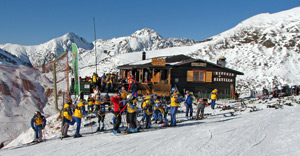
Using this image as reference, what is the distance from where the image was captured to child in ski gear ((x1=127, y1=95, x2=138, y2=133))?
9.45m

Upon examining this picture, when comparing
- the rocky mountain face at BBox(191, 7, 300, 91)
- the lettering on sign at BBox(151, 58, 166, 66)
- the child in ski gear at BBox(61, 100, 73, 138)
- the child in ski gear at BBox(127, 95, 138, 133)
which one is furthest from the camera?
the rocky mountain face at BBox(191, 7, 300, 91)

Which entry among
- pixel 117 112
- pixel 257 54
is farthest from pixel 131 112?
pixel 257 54

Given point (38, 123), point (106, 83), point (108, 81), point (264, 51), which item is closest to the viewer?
point (38, 123)

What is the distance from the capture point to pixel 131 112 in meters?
9.45

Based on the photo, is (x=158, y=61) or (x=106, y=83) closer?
(x=106, y=83)

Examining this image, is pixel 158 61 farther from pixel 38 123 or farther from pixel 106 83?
pixel 38 123

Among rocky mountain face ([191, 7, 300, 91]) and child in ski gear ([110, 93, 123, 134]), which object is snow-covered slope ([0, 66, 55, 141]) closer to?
child in ski gear ([110, 93, 123, 134])

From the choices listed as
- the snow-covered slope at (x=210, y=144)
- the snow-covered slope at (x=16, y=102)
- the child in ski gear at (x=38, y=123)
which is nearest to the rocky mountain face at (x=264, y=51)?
the snow-covered slope at (x=16, y=102)

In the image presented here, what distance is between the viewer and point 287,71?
4994cm

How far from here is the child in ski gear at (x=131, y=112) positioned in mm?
9445

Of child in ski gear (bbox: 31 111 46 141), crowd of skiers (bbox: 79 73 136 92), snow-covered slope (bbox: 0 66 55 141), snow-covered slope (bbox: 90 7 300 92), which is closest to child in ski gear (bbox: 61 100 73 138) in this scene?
child in ski gear (bbox: 31 111 46 141)

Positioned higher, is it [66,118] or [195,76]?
[195,76]

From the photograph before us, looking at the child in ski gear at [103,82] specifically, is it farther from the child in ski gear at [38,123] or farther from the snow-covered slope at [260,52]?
the snow-covered slope at [260,52]

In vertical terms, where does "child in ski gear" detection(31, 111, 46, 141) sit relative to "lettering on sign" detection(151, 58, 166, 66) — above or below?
below
